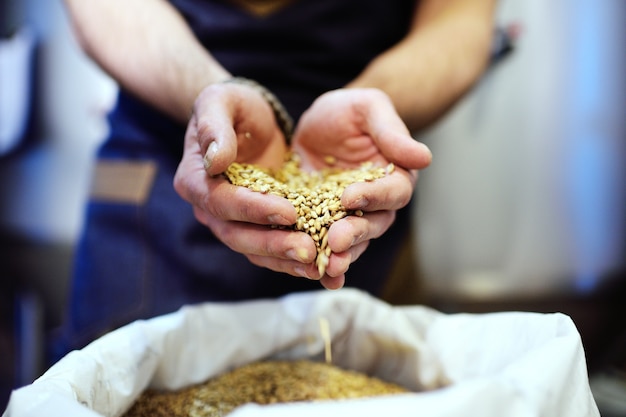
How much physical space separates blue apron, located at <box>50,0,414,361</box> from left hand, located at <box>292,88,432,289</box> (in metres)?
0.07

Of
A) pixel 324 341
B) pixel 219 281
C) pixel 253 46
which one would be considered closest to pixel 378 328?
pixel 324 341

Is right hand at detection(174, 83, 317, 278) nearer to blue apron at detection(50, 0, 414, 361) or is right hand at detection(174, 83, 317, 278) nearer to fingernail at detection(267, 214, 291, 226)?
fingernail at detection(267, 214, 291, 226)

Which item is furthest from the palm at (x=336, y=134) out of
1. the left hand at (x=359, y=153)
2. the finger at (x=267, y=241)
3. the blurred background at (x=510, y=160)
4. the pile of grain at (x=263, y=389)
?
the blurred background at (x=510, y=160)

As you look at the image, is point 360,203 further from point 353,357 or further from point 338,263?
point 353,357

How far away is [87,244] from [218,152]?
403 millimetres

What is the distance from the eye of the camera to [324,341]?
2.06ft

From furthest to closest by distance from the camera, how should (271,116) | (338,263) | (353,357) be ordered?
(353,357) < (271,116) < (338,263)

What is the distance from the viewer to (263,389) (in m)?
0.57

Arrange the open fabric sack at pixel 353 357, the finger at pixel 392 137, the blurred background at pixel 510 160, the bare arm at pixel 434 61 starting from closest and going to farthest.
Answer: the open fabric sack at pixel 353 357
the finger at pixel 392 137
the bare arm at pixel 434 61
the blurred background at pixel 510 160

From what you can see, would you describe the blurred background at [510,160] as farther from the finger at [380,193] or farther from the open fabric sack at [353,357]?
the finger at [380,193]

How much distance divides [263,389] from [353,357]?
11 centimetres

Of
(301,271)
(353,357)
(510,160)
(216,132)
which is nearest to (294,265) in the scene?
(301,271)

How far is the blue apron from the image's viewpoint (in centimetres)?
62

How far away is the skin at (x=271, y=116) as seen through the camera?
1.39ft
